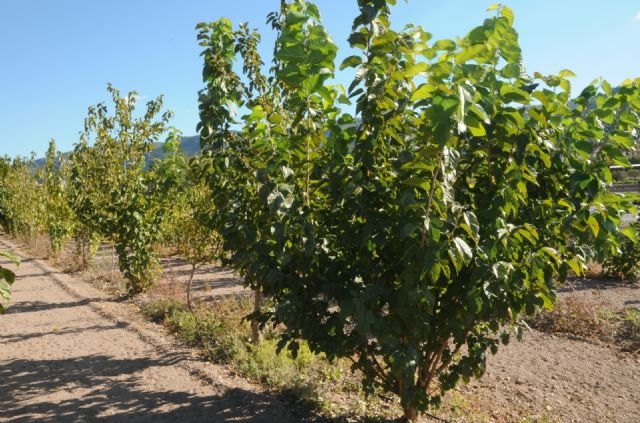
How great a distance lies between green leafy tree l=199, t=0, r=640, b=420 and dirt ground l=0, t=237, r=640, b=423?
122cm

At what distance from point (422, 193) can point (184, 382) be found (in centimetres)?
328

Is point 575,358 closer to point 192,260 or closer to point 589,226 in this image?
point 589,226

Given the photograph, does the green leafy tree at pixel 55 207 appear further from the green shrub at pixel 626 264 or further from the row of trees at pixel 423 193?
the green shrub at pixel 626 264

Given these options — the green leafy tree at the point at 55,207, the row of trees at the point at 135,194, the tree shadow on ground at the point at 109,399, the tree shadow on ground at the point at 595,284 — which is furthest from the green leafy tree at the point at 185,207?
the tree shadow on ground at the point at 595,284

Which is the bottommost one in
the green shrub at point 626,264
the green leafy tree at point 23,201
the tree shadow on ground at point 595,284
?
the tree shadow on ground at point 595,284

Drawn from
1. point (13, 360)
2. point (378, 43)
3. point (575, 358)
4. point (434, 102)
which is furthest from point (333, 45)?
point (13, 360)

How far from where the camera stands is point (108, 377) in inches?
200

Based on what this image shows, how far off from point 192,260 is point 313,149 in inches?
199

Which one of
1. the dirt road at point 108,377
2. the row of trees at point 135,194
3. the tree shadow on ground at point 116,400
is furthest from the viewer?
the row of trees at point 135,194

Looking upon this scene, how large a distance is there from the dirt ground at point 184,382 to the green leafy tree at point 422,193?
1223 millimetres

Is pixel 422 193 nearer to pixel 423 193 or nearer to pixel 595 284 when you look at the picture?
pixel 423 193

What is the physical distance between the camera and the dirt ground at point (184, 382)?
13.7 feet

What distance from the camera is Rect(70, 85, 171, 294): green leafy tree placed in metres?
8.79

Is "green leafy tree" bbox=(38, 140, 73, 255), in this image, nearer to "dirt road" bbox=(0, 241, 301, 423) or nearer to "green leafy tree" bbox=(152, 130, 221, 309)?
"green leafy tree" bbox=(152, 130, 221, 309)
